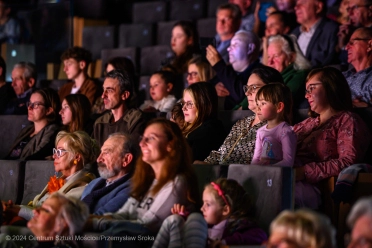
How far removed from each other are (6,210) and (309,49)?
2443mm

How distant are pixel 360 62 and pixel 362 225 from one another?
2354 mm

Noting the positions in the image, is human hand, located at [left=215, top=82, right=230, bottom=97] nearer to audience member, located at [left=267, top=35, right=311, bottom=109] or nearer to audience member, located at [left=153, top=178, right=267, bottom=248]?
audience member, located at [left=267, top=35, right=311, bottom=109]

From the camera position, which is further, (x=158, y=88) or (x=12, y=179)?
(x=158, y=88)

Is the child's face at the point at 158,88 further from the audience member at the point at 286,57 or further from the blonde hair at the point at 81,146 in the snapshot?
the blonde hair at the point at 81,146

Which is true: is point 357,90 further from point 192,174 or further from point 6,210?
point 6,210

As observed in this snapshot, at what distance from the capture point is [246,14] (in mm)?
6277

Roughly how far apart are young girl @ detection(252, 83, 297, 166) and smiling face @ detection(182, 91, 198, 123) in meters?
0.44

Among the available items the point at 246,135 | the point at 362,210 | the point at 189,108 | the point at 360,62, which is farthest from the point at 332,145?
the point at 362,210

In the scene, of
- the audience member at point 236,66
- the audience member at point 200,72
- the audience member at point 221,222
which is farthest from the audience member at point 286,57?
the audience member at point 221,222

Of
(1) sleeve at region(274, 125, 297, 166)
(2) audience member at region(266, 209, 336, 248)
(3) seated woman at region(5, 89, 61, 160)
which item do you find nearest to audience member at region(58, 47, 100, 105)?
(3) seated woman at region(5, 89, 61, 160)

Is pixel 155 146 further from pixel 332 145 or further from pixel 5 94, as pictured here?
pixel 5 94

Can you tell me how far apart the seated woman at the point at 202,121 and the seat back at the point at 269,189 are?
751 millimetres

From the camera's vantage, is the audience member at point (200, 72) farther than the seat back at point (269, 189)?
Yes

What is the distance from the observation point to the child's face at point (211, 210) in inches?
117
